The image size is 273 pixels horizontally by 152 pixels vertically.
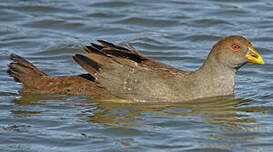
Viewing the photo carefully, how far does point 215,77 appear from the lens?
1135 centimetres

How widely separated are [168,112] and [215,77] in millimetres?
1052

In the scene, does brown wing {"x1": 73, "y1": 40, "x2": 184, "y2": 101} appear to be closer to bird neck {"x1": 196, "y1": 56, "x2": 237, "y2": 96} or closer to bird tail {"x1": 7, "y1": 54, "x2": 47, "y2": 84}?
bird neck {"x1": 196, "y1": 56, "x2": 237, "y2": 96}

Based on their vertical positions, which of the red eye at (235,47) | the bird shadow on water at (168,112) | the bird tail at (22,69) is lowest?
the bird shadow on water at (168,112)

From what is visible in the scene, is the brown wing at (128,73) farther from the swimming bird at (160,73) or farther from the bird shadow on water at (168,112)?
the bird shadow on water at (168,112)

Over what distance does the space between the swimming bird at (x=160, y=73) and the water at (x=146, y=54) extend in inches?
7.9

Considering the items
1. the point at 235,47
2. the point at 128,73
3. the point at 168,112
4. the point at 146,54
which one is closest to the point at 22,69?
the point at 128,73

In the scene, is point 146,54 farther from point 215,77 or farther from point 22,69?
point 215,77

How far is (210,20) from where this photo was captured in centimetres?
1731

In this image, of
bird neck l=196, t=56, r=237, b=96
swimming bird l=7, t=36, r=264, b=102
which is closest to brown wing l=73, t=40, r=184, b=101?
swimming bird l=7, t=36, r=264, b=102

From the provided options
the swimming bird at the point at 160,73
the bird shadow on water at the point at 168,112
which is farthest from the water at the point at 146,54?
the swimming bird at the point at 160,73

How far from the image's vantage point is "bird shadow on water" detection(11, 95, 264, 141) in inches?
407

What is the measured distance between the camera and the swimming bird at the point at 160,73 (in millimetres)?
11242

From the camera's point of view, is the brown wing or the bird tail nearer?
the brown wing

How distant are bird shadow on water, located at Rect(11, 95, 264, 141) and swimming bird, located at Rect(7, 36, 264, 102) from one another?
15 centimetres
